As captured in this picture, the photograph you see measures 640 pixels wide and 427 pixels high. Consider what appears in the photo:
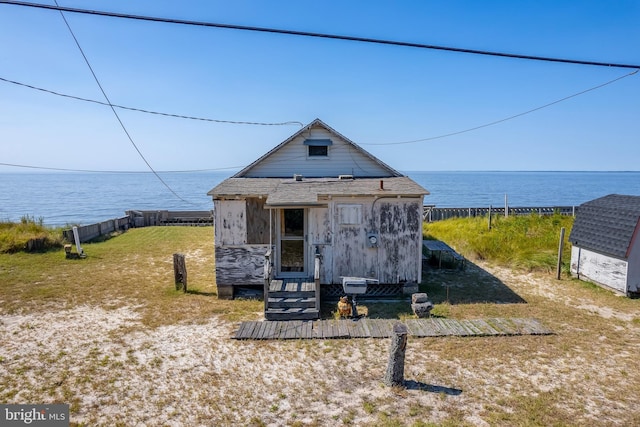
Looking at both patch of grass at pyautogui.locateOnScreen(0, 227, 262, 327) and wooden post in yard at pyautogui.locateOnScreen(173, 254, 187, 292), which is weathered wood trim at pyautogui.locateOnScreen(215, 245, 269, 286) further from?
wooden post in yard at pyautogui.locateOnScreen(173, 254, 187, 292)

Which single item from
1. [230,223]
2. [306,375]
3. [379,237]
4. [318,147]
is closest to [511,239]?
[379,237]

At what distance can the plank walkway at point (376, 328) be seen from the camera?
9.60 meters

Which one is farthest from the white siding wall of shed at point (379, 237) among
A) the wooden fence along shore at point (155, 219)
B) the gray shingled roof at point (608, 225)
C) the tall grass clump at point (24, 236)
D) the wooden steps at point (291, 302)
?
the wooden fence along shore at point (155, 219)

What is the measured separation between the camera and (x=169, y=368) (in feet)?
26.0

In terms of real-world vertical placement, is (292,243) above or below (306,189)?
below

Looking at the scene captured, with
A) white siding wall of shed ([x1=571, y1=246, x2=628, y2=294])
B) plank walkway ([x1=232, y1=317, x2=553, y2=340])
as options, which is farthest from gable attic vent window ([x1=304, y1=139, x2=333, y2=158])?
white siding wall of shed ([x1=571, y1=246, x2=628, y2=294])

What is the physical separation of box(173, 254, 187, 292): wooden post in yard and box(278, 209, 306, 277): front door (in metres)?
3.52

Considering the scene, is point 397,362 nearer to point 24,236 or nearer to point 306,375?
point 306,375

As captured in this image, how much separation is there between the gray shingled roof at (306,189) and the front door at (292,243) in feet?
2.71

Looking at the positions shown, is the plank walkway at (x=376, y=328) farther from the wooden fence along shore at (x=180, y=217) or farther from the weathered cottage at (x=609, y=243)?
the wooden fence along shore at (x=180, y=217)

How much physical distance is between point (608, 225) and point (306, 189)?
1142 centimetres

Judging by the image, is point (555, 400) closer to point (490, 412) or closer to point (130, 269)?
point (490, 412)

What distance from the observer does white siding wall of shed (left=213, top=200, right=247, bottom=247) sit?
42.0 feet

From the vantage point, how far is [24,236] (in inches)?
752
